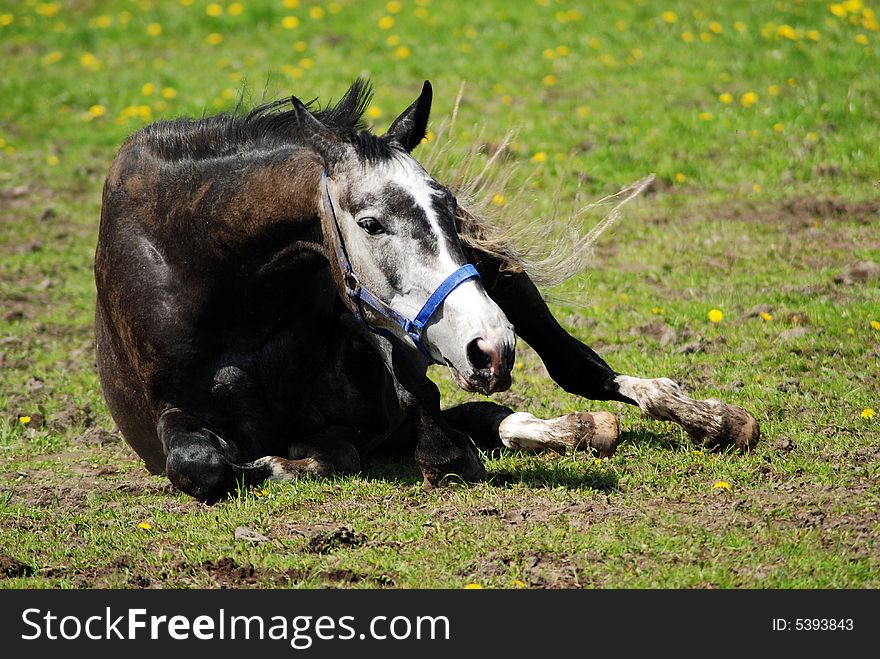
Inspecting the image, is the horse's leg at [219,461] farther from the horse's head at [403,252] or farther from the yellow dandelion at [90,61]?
the yellow dandelion at [90,61]

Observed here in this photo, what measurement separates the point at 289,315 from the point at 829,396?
9.09 ft

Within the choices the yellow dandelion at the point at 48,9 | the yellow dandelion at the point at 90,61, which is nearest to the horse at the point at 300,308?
the yellow dandelion at the point at 90,61

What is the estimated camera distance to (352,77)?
1184 cm

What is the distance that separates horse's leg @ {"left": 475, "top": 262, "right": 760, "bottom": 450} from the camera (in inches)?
201

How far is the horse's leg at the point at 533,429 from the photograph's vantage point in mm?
5121

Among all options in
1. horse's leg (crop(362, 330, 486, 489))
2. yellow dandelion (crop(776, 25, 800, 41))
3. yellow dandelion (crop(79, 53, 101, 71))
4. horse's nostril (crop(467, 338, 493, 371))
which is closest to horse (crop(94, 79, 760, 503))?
horse's leg (crop(362, 330, 486, 489))

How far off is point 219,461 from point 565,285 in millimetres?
3554

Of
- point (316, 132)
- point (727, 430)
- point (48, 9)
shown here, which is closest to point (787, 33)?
point (727, 430)

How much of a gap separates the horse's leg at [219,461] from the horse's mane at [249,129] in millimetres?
1163

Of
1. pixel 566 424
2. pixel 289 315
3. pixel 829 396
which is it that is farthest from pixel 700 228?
pixel 289 315

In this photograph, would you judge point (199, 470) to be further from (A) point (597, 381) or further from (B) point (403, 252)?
(A) point (597, 381)

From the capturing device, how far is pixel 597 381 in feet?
18.4
